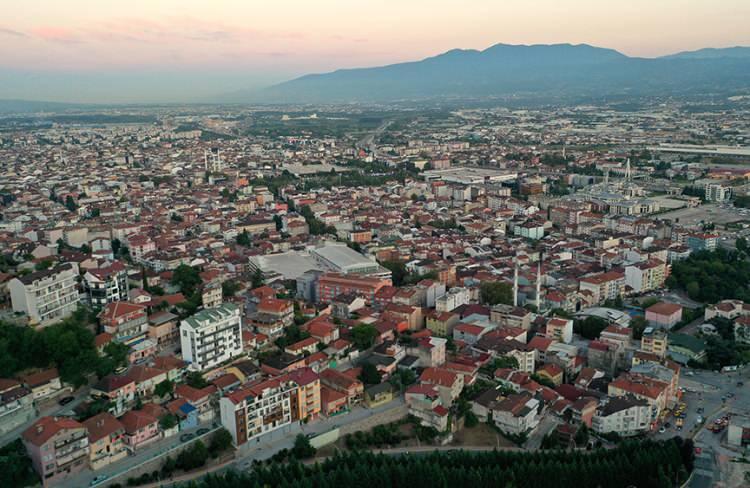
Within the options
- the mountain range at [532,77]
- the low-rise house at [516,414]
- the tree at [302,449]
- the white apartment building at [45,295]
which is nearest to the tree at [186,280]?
the white apartment building at [45,295]

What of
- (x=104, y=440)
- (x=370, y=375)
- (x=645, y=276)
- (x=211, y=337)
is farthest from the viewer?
(x=645, y=276)

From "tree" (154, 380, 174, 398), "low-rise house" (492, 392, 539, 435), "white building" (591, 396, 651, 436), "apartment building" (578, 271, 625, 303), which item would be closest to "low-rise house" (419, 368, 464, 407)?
"low-rise house" (492, 392, 539, 435)

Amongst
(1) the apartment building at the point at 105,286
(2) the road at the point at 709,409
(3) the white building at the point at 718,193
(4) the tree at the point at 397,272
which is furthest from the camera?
(3) the white building at the point at 718,193

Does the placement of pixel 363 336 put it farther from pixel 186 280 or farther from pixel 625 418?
pixel 186 280

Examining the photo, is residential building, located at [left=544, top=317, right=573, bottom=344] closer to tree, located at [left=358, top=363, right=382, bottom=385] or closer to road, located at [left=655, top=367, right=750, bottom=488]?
road, located at [left=655, top=367, right=750, bottom=488]

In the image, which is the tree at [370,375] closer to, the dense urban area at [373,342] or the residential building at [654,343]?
the dense urban area at [373,342]

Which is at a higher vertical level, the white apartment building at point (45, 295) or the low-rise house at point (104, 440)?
the white apartment building at point (45, 295)

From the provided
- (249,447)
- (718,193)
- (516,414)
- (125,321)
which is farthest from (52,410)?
(718,193)
